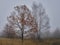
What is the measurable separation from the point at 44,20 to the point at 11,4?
20.3 inches

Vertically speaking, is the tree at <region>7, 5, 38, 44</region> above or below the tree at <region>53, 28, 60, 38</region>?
above

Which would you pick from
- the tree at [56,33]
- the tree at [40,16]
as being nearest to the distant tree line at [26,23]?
the tree at [40,16]

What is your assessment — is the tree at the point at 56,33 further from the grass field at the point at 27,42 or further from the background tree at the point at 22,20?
the background tree at the point at 22,20

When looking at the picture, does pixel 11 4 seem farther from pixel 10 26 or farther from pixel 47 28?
pixel 47 28

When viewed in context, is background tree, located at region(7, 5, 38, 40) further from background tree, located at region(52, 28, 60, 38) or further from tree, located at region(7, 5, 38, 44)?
background tree, located at region(52, 28, 60, 38)

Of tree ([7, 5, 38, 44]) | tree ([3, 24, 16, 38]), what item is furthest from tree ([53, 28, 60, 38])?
tree ([3, 24, 16, 38])

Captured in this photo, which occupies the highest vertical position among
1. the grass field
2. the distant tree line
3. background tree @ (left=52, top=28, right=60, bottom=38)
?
the distant tree line

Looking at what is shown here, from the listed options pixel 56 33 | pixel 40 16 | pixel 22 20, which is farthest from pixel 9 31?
pixel 56 33

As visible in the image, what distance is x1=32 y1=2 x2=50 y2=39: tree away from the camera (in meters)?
3.64

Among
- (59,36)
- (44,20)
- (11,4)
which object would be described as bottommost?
(59,36)

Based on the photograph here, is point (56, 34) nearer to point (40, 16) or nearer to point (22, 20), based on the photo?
point (40, 16)

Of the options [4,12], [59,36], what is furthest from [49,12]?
[4,12]

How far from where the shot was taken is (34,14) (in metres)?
3.65

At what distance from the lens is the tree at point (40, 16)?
3637mm
